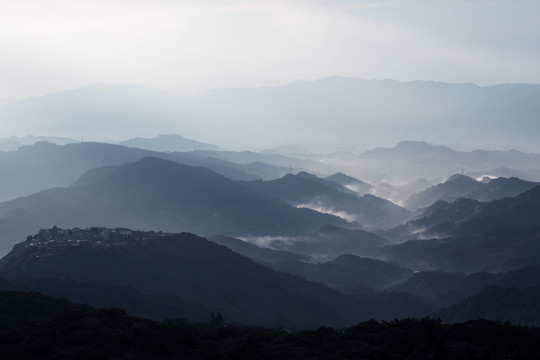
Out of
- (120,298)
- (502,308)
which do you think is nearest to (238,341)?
(120,298)

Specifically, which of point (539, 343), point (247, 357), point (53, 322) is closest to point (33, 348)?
point (53, 322)

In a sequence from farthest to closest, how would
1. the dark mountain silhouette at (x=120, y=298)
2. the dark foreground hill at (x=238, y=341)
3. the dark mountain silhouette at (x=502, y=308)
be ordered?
the dark mountain silhouette at (x=502, y=308)
the dark mountain silhouette at (x=120, y=298)
the dark foreground hill at (x=238, y=341)

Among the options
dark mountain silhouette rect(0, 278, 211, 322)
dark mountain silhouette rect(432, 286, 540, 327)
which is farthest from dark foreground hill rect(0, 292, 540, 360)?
dark mountain silhouette rect(432, 286, 540, 327)

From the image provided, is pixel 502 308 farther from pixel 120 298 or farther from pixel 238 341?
pixel 238 341

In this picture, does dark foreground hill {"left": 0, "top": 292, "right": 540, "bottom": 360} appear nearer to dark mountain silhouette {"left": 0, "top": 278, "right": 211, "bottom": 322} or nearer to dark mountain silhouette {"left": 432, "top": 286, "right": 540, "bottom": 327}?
dark mountain silhouette {"left": 0, "top": 278, "right": 211, "bottom": 322}

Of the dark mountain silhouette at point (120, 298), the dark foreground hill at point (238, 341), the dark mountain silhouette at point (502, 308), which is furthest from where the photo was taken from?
the dark mountain silhouette at point (502, 308)

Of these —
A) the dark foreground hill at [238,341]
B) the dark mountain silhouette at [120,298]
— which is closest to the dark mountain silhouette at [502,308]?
the dark mountain silhouette at [120,298]

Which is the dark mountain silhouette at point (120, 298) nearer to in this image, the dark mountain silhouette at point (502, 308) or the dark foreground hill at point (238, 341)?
the dark mountain silhouette at point (502, 308)

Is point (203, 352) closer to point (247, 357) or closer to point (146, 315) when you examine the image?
point (247, 357)
